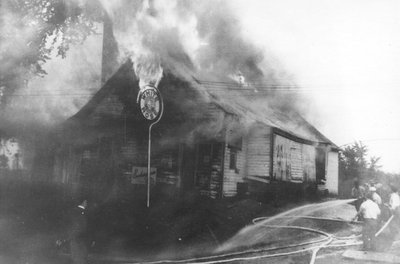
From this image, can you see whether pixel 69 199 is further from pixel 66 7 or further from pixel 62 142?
pixel 66 7

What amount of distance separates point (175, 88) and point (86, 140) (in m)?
5.94

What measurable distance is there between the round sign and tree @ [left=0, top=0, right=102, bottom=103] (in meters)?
8.58

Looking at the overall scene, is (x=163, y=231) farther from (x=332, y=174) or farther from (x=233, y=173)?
(x=332, y=174)

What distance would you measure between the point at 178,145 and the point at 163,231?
6.26 meters

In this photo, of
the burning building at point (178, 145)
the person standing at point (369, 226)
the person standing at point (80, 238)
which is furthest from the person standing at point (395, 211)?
the person standing at point (80, 238)

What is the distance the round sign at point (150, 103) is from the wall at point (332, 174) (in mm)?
14812

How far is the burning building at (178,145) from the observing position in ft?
56.6

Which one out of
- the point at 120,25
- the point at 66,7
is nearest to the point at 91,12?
the point at 66,7

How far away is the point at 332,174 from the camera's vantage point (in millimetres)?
26188

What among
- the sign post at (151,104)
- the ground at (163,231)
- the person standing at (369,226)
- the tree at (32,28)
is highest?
the tree at (32,28)

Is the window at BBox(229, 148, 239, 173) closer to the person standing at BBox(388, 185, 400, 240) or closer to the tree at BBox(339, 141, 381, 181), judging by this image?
the tree at BBox(339, 141, 381, 181)

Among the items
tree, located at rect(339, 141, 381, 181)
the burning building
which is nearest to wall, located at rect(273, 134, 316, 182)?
the burning building

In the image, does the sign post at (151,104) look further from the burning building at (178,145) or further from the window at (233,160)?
the window at (233,160)

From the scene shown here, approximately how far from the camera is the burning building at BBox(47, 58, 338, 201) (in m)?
17.2
